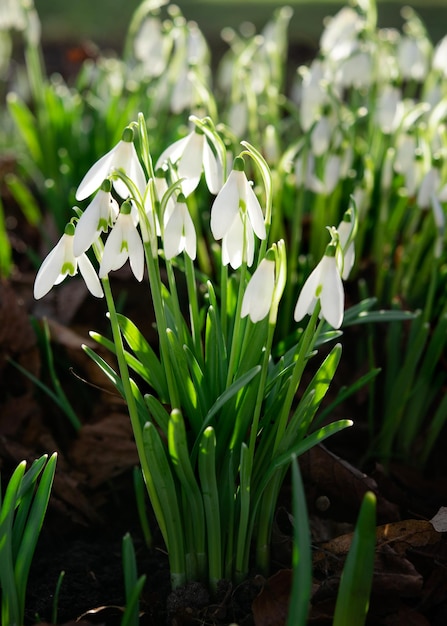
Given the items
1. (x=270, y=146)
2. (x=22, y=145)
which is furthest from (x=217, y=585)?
(x=22, y=145)

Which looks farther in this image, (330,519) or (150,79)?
(150,79)

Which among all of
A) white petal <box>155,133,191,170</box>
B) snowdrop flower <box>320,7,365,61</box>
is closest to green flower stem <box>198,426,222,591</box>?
white petal <box>155,133,191,170</box>

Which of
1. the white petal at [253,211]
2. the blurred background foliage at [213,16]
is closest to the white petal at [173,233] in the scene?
the white petal at [253,211]

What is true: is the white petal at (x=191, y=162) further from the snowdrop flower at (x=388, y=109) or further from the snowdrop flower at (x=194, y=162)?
the snowdrop flower at (x=388, y=109)

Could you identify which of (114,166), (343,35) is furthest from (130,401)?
(343,35)

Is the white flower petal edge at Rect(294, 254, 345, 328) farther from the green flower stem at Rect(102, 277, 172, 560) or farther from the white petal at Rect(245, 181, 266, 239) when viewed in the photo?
the green flower stem at Rect(102, 277, 172, 560)

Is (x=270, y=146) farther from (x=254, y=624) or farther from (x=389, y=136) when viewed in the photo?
(x=254, y=624)

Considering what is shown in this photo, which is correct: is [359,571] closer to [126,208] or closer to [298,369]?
[298,369]
